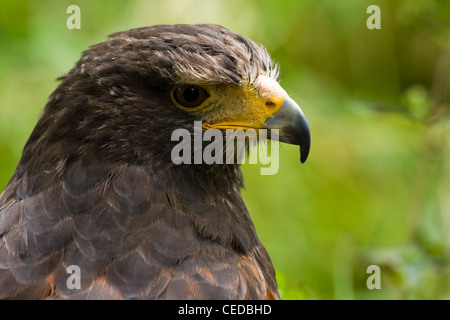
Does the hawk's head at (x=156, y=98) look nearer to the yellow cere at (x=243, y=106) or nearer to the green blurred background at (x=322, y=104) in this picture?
the yellow cere at (x=243, y=106)

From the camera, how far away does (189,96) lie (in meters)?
3.63

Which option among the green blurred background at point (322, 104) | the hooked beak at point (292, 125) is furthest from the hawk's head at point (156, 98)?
the green blurred background at point (322, 104)

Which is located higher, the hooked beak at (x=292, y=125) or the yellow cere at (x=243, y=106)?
the yellow cere at (x=243, y=106)

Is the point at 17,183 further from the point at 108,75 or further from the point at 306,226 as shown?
the point at 306,226

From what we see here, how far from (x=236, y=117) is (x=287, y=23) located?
3.98 m

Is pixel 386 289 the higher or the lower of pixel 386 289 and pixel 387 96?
the lower

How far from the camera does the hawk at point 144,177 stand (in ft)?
10.7

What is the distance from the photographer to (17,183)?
3711 mm

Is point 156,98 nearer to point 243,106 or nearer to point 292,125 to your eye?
point 243,106

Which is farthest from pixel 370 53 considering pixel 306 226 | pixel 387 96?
pixel 306 226

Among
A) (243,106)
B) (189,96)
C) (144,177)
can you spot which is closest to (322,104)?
(243,106)

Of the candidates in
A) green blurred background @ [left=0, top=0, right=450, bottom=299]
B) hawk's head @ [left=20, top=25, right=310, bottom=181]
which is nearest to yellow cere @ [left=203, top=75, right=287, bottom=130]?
hawk's head @ [left=20, top=25, right=310, bottom=181]

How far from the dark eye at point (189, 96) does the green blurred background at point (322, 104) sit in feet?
7.81

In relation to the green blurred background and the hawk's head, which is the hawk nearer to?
the hawk's head
